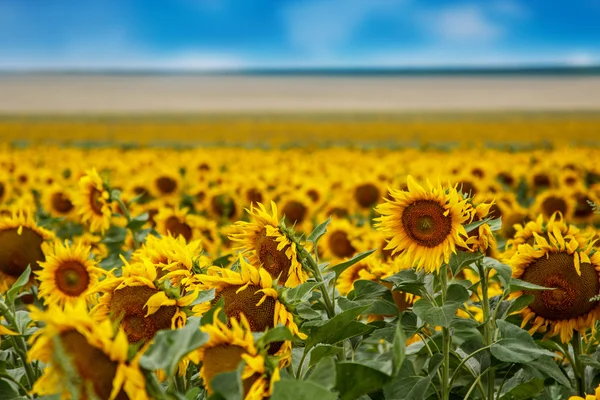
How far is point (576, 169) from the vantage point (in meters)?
8.66

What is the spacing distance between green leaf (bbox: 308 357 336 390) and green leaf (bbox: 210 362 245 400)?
162 mm

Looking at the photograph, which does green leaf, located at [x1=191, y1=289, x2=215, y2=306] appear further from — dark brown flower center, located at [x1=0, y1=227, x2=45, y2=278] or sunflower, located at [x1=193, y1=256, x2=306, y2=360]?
dark brown flower center, located at [x1=0, y1=227, x2=45, y2=278]

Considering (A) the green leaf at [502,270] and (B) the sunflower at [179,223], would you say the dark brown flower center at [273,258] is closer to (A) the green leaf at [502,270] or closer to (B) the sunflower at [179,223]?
(A) the green leaf at [502,270]

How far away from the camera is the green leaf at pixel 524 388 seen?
223 centimetres

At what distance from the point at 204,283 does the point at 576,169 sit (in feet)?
25.6

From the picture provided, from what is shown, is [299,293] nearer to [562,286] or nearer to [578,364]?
[562,286]

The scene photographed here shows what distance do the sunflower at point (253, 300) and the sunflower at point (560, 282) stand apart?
1.02m

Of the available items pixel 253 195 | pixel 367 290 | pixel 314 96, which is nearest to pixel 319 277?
pixel 367 290

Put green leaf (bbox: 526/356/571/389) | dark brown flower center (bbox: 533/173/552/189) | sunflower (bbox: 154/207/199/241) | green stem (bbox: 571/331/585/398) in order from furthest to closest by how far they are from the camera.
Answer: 1. dark brown flower center (bbox: 533/173/552/189)
2. sunflower (bbox: 154/207/199/241)
3. green stem (bbox: 571/331/585/398)
4. green leaf (bbox: 526/356/571/389)

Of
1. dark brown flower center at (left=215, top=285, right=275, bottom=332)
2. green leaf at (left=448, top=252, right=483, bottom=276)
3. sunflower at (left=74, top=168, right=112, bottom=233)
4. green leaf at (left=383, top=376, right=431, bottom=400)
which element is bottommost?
green leaf at (left=383, top=376, right=431, bottom=400)

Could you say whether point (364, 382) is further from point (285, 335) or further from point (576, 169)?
point (576, 169)

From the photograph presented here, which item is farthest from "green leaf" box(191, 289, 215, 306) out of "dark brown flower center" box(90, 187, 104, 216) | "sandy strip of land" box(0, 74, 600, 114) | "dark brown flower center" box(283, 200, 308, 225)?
"sandy strip of land" box(0, 74, 600, 114)

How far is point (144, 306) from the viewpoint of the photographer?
1.74 metres

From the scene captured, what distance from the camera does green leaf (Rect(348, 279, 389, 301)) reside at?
2.25m
